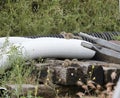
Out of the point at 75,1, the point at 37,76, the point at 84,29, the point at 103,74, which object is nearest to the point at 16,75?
the point at 37,76

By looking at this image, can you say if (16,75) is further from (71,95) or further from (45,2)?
(45,2)

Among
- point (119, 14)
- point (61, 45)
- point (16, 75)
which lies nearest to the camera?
point (16, 75)

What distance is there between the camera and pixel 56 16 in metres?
7.82

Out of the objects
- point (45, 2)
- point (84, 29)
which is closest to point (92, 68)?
point (84, 29)

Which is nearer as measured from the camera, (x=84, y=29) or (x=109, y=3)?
(x=84, y=29)

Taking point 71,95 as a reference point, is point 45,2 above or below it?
above

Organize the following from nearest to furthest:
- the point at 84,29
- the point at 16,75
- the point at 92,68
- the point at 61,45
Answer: the point at 16,75 < the point at 92,68 < the point at 61,45 < the point at 84,29

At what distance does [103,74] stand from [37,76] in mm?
636

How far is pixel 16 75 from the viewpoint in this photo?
3699mm

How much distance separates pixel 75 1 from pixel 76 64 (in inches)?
171

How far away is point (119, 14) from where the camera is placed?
8.25 meters

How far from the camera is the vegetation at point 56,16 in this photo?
750cm

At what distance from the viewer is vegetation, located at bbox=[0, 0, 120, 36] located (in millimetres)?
7505

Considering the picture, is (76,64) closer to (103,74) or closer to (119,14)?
(103,74)
